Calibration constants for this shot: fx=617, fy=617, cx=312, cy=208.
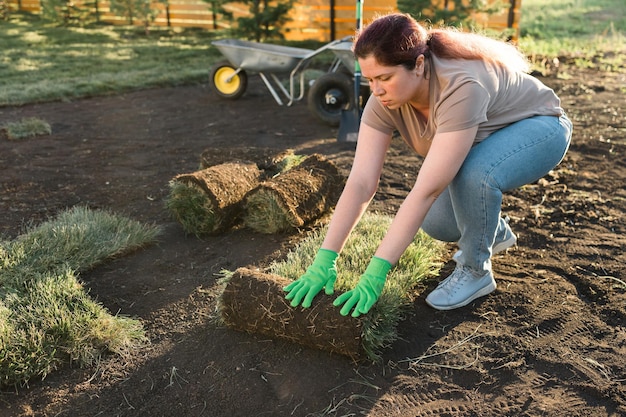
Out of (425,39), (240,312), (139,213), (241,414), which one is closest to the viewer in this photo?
(241,414)

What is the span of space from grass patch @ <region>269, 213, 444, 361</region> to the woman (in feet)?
0.37

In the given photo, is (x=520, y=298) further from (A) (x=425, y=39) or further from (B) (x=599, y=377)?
(A) (x=425, y=39)

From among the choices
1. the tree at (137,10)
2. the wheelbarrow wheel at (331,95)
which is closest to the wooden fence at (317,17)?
the tree at (137,10)

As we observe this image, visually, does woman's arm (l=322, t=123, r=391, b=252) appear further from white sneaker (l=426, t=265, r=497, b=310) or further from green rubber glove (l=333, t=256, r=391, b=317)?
white sneaker (l=426, t=265, r=497, b=310)

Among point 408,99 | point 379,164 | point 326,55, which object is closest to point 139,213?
point 379,164

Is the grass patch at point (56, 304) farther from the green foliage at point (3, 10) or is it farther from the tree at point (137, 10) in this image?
the green foliage at point (3, 10)

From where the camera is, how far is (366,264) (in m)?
2.77

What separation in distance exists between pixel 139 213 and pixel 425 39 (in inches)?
86.0

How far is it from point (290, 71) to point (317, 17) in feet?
16.5

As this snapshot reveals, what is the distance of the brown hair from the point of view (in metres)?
2.06

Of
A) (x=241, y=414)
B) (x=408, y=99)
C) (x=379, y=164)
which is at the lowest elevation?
(x=241, y=414)

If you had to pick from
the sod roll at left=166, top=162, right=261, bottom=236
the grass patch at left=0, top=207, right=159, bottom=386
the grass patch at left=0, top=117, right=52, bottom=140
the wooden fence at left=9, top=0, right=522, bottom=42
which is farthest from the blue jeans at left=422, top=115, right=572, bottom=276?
the wooden fence at left=9, top=0, right=522, bottom=42

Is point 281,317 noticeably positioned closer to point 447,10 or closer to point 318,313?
point 318,313

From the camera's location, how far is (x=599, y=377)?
220cm
